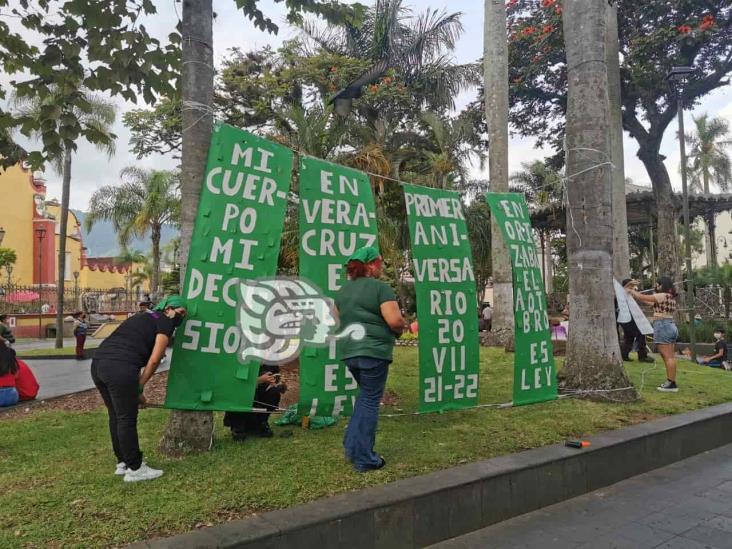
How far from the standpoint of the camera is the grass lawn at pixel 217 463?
3213 mm

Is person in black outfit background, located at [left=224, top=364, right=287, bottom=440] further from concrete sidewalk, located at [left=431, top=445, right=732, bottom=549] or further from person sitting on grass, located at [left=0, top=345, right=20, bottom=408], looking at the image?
person sitting on grass, located at [left=0, top=345, right=20, bottom=408]

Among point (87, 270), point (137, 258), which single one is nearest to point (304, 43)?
point (87, 270)

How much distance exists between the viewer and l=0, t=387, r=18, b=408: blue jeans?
23.4 feet

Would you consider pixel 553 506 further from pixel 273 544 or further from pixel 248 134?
pixel 248 134

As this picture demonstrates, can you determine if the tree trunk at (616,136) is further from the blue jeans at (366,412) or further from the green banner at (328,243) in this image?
the blue jeans at (366,412)

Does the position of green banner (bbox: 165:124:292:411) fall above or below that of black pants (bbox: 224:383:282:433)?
above

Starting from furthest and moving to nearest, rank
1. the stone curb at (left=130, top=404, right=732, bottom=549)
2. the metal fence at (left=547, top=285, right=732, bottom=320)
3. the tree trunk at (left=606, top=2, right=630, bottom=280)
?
1. the metal fence at (left=547, top=285, right=732, bottom=320)
2. the tree trunk at (left=606, top=2, right=630, bottom=280)
3. the stone curb at (left=130, top=404, right=732, bottom=549)

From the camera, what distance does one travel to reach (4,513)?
130 inches

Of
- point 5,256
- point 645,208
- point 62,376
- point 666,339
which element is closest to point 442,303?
point 666,339

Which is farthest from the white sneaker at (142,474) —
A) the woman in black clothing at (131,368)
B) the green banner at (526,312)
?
the green banner at (526,312)

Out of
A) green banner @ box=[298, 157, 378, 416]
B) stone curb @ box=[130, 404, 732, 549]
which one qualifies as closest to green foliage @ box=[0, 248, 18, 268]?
green banner @ box=[298, 157, 378, 416]

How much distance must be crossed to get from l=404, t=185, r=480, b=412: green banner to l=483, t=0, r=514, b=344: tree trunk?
6.62 meters

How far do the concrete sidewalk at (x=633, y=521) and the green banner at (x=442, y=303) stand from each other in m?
1.33

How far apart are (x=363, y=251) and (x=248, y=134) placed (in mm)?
1311
